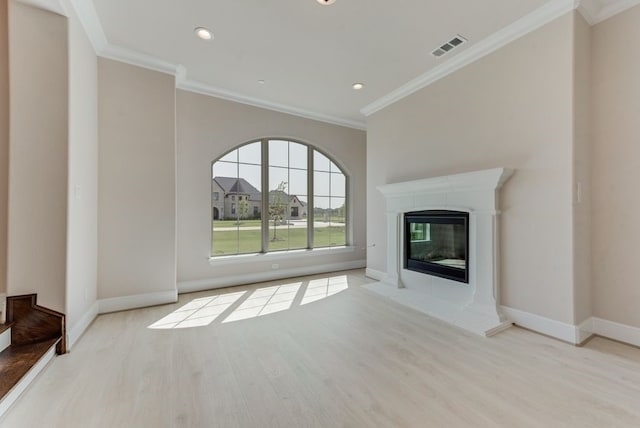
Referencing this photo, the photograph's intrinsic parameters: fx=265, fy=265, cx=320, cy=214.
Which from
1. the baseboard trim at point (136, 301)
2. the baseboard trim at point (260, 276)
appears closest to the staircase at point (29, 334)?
the baseboard trim at point (136, 301)

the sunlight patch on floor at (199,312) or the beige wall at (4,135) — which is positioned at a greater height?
the beige wall at (4,135)

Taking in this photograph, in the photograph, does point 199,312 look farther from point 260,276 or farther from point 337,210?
point 337,210

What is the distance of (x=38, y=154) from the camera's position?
7.11 ft

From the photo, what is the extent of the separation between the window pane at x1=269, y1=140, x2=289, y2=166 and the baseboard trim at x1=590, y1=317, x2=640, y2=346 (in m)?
4.43

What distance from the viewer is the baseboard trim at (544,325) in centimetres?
232

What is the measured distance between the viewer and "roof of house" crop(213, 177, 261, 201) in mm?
4258

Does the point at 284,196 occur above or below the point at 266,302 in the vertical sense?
above

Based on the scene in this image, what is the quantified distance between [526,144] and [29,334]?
468 centimetres

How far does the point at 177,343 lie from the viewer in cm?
233

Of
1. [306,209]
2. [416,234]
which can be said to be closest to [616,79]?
[416,234]

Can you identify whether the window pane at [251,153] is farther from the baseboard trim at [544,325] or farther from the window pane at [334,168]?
the baseboard trim at [544,325]

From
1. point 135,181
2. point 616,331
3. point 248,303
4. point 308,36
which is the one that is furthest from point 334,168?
point 616,331

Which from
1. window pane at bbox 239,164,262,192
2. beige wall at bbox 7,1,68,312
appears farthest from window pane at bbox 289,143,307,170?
beige wall at bbox 7,1,68,312

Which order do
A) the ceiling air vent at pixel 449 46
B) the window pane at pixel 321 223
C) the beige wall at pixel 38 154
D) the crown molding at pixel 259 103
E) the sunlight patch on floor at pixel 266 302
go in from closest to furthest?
1. the beige wall at pixel 38 154
2. the ceiling air vent at pixel 449 46
3. the sunlight patch on floor at pixel 266 302
4. the crown molding at pixel 259 103
5. the window pane at pixel 321 223
